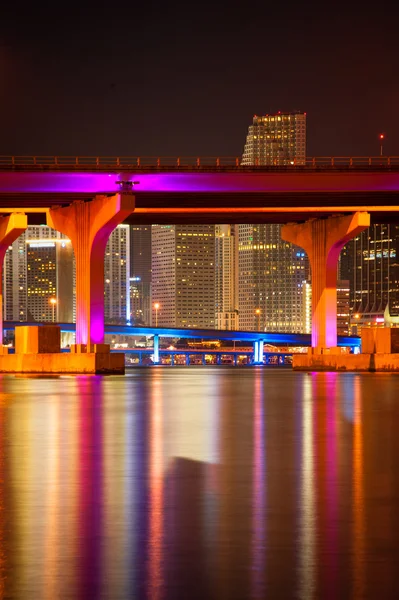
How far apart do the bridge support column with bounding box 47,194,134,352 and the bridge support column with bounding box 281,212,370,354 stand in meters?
20.3

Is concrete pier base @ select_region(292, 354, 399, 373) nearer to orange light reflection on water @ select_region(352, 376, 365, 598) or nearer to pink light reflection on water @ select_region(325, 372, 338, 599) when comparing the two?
pink light reflection on water @ select_region(325, 372, 338, 599)

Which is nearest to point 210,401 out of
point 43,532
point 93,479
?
point 93,479

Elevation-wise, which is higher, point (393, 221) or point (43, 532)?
point (393, 221)

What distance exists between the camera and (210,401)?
137 feet

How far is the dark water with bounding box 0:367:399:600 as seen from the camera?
8914 mm

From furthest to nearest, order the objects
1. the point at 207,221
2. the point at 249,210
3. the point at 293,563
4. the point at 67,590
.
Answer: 1. the point at 207,221
2. the point at 249,210
3. the point at 293,563
4. the point at 67,590

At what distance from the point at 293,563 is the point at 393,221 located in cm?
9451

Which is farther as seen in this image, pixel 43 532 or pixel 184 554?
pixel 43 532

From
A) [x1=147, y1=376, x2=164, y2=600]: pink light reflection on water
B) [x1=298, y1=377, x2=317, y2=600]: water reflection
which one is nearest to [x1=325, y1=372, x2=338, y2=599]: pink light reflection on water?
[x1=298, y1=377, x2=317, y2=600]: water reflection

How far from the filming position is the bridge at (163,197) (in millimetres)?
79250

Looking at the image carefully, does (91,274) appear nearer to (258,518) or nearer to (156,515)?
(156,515)

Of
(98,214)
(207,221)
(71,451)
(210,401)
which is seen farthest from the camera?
(207,221)

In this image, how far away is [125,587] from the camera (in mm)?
8672

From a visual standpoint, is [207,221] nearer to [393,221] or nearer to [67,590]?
[393,221]
